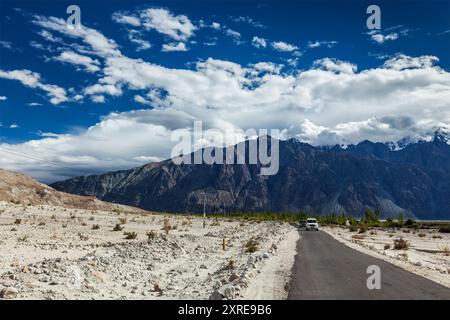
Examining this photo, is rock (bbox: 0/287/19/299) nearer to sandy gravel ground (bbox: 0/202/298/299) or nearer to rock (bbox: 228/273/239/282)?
sandy gravel ground (bbox: 0/202/298/299)

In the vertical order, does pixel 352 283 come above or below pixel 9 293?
below

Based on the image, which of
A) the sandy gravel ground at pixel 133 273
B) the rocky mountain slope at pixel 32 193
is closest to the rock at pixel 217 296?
the sandy gravel ground at pixel 133 273

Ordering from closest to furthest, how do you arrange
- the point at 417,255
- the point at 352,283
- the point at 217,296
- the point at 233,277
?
1. the point at 217,296
2. the point at 352,283
3. the point at 233,277
4. the point at 417,255

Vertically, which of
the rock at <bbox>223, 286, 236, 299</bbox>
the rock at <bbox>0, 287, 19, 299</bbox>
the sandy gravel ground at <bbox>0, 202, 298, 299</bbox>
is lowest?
the sandy gravel ground at <bbox>0, 202, 298, 299</bbox>

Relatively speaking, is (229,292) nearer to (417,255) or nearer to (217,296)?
(217,296)

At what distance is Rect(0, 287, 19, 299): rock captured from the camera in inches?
513

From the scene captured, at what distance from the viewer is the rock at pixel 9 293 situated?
1302cm

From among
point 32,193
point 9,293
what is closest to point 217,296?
point 9,293

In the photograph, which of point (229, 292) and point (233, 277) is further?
point (233, 277)

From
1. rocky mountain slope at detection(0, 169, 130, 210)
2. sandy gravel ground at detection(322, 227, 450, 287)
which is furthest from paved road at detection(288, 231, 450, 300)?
rocky mountain slope at detection(0, 169, 130, 210)

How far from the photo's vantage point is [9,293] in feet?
43.5
